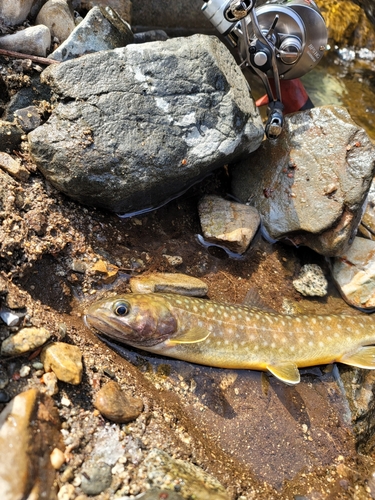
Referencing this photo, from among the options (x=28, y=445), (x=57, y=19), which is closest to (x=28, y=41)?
(x=57, y=19)

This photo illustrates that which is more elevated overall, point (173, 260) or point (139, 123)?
point (139, 123)

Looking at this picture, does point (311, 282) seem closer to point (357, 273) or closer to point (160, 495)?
point (357, 273)

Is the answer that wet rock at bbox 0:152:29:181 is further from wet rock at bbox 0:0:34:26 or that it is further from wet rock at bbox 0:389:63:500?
wet rock at bbox 0:389:63:500

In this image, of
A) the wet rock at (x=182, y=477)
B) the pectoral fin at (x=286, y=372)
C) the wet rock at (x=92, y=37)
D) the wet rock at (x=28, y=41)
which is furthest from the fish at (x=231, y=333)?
the wet rock at (x=28, y=41)

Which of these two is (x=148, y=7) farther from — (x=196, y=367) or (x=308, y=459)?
(x=308, y=459)

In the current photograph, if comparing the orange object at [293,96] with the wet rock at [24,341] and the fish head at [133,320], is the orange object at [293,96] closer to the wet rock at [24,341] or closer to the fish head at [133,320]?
the fish head at [133,320]

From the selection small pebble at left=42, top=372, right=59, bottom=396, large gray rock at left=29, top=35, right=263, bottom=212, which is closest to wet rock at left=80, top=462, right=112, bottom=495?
small pebble at left=42, top=372, right=59, bottom=396

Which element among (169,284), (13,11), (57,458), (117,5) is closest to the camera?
(57,458)
